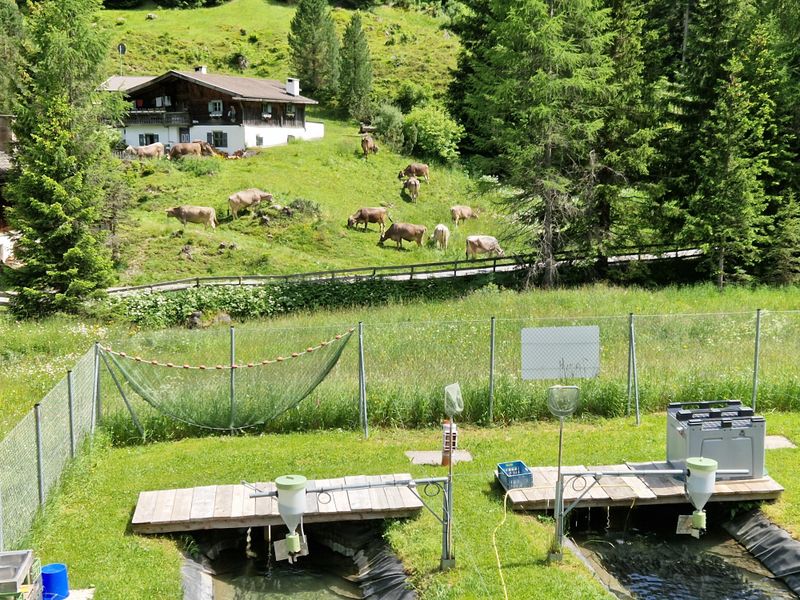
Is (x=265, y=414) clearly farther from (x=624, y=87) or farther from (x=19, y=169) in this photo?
(x=624, y=87)

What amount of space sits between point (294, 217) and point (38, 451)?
2809 cm

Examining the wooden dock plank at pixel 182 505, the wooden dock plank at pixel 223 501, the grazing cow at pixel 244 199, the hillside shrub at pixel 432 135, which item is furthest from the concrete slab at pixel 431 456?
the hillside shrub at pixel 432 135

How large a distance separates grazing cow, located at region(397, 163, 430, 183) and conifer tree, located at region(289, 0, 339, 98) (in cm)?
2401

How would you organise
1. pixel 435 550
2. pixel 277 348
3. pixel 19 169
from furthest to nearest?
pixel 19 169, pixel 277 348, pixel 435 550

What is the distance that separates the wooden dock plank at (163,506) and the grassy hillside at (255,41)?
194ft

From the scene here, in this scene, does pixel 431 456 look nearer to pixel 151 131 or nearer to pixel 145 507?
pixel 145 507

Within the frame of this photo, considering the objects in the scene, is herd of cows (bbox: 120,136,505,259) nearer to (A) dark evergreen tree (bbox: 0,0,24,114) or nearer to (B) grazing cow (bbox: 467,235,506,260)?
(B) grazing cow (bbox: 467,235,506,260)

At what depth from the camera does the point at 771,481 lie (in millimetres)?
12344

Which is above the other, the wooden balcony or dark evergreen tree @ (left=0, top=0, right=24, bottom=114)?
dark evergreen tree @ (left=0, top=0, right=24, bottom=114)

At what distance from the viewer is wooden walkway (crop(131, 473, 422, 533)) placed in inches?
444

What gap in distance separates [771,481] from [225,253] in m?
26.2

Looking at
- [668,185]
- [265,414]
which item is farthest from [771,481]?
[668,185]

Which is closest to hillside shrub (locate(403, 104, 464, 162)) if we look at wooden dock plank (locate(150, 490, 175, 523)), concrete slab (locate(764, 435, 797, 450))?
concrete slab (locate(764, 435, 797, 450))

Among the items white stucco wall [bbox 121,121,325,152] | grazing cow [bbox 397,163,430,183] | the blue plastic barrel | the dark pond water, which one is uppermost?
white stucco wall [bbox 121,121,325,152]
